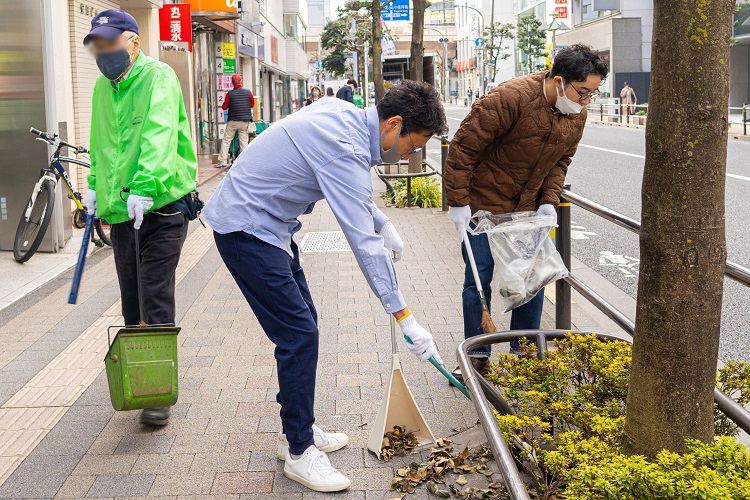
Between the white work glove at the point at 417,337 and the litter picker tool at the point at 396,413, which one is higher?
the white work glove at the point at 417,337

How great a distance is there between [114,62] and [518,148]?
6.41ft

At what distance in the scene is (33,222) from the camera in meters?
8.55

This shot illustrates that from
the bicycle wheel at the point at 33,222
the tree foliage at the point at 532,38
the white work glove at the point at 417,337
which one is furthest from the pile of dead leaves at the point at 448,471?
the tree foliage at the point at 532,38

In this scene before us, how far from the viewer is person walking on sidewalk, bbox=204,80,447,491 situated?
10.3ft

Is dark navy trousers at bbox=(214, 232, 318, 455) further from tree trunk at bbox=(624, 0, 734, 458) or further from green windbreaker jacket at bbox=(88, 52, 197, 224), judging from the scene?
tree trunk at bbox=(624, 0, 734, 458)

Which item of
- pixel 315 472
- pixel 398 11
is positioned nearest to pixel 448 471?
pixel 315 472

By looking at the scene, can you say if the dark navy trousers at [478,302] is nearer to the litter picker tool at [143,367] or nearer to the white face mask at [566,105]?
the white face mask at [566,105]

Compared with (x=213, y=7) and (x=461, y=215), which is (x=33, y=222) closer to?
(x=461, y=215)

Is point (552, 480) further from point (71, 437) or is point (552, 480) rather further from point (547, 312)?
point (547, 312)

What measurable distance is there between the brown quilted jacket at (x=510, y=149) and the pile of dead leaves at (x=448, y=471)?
49.8 inches

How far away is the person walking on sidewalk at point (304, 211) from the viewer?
315 cm

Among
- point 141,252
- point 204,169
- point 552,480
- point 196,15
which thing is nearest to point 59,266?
point 141,252

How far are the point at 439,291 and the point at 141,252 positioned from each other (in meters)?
3.28

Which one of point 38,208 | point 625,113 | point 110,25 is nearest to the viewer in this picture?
point 110,25
